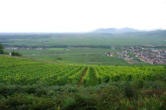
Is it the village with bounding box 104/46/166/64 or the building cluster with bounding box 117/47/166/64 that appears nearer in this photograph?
the building cluster with bounding box 117/47/166/64

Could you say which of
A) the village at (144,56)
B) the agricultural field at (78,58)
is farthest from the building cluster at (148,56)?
the agricultural field at (78,58)

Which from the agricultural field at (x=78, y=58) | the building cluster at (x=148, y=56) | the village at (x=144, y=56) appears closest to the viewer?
the agricultural field at (x=78, y=58)

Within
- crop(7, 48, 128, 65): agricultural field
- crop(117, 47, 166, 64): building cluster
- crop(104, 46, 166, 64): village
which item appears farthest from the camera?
crop(104, 46, 166, 64): village

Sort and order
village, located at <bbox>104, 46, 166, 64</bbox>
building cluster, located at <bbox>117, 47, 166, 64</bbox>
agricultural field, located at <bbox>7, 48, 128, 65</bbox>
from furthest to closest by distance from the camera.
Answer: village, located at <bbox>104, 46, 166, 64</bbox>
building cluster, located at <bbox>117, 47, 166, 64</bbox>
agricultural field, located at <bbox>7, 48, 128, 65</bbox>

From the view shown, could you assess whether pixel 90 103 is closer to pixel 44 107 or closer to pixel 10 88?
pixel 44 107

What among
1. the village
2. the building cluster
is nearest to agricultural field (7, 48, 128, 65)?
the village

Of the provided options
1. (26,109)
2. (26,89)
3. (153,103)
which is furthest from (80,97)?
(26,89)

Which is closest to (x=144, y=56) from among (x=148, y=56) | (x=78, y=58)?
(x=148, y=56)

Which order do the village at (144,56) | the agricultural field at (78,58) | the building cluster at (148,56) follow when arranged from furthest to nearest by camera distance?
the village at (144,56), the building cluster at (148,56), the agricultural field at (78,58)

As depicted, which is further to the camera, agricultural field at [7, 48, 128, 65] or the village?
the village

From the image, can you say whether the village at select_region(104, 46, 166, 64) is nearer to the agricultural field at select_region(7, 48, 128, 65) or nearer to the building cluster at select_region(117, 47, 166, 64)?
the building cluster at select_region(117, 47, 166, 64)

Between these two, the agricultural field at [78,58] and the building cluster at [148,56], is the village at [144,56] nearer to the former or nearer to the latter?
the building cluster at [148,56]

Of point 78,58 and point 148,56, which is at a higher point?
point 148,56

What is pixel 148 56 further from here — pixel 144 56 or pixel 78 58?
pixel 78 58
